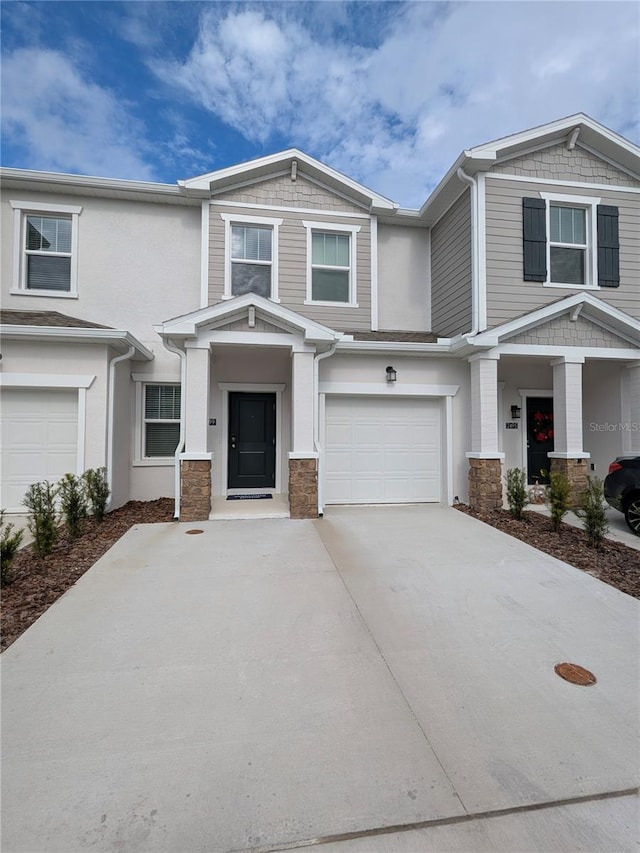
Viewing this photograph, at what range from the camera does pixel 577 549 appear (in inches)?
198

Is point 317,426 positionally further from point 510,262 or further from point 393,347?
point 510,262

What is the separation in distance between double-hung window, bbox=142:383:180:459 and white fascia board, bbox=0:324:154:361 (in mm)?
1500

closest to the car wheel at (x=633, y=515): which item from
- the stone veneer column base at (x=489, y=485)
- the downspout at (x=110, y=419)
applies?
the stone veneer column base at (x=489, y=485)

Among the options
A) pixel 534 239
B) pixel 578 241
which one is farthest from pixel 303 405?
pixel 578 241

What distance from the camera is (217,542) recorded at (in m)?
5.22

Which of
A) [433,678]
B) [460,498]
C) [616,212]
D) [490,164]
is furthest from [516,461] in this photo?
[433,678]

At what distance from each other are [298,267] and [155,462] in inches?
196

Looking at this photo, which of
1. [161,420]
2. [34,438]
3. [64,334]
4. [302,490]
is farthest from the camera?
[161,420]

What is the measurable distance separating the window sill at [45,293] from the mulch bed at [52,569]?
443 centimetres

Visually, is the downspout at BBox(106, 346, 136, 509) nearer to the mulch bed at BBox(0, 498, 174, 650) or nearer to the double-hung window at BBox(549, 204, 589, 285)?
the mulch bed at BBox(0, 498, 174, 650)

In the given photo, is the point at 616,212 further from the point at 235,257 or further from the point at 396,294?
the point at 235,257

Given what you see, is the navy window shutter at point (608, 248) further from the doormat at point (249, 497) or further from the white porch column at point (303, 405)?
the doormat at point (249, 497)

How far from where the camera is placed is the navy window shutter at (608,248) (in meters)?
7.87

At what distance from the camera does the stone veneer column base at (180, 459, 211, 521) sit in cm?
630
